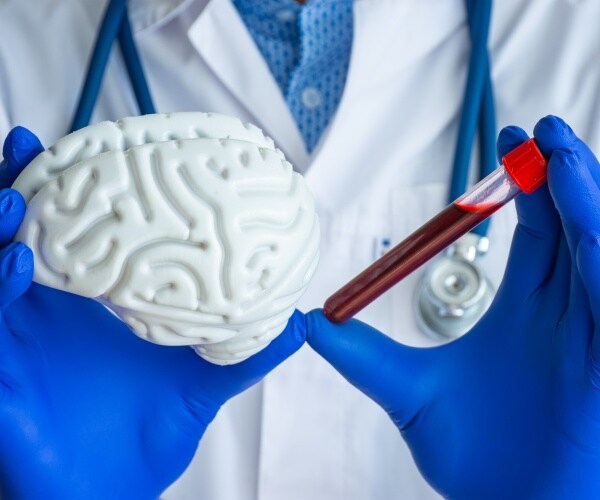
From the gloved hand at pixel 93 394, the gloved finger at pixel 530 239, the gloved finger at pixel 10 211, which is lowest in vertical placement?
the gloved hand at pixel 93 394

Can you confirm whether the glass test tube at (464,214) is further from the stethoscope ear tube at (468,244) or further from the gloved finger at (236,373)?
the stethoscope ear tube at (468,244)

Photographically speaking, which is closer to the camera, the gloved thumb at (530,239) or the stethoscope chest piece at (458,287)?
the gloved thumb at (530,239)

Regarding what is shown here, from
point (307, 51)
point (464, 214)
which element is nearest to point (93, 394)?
point (464, 214)

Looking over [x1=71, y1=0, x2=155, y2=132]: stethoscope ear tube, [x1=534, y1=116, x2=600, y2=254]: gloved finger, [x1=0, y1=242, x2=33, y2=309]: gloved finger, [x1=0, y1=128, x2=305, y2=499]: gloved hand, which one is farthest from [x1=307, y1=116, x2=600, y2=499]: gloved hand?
[x1=71, y1=0, x2=155, y2=132]: stethoscope ear tube

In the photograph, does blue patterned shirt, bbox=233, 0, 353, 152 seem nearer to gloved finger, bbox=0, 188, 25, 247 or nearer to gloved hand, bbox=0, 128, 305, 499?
gloved hand, bbox=0, 128, 305, 499

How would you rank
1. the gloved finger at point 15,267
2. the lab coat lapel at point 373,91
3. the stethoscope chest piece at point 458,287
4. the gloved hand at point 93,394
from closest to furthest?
the gloved finger at point 15,267
the gloved hand at point 93,394
the stethoscope chest piece at point 458,287
the lab coat lapel at point 373,91

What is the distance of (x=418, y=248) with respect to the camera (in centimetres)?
67

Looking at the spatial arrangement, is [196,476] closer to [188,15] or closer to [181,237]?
[181,237]

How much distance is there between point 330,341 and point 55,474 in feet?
0.86

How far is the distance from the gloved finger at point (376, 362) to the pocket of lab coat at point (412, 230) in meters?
0.16

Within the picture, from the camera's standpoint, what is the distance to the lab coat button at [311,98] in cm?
101

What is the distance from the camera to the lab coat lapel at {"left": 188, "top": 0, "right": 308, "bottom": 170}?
3.26ft

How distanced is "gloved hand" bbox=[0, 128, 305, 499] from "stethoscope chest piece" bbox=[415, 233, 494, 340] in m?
0.21

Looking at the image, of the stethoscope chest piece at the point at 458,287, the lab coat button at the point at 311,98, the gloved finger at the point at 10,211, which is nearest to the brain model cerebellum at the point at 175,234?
the gloved finger at the point at 10,211
